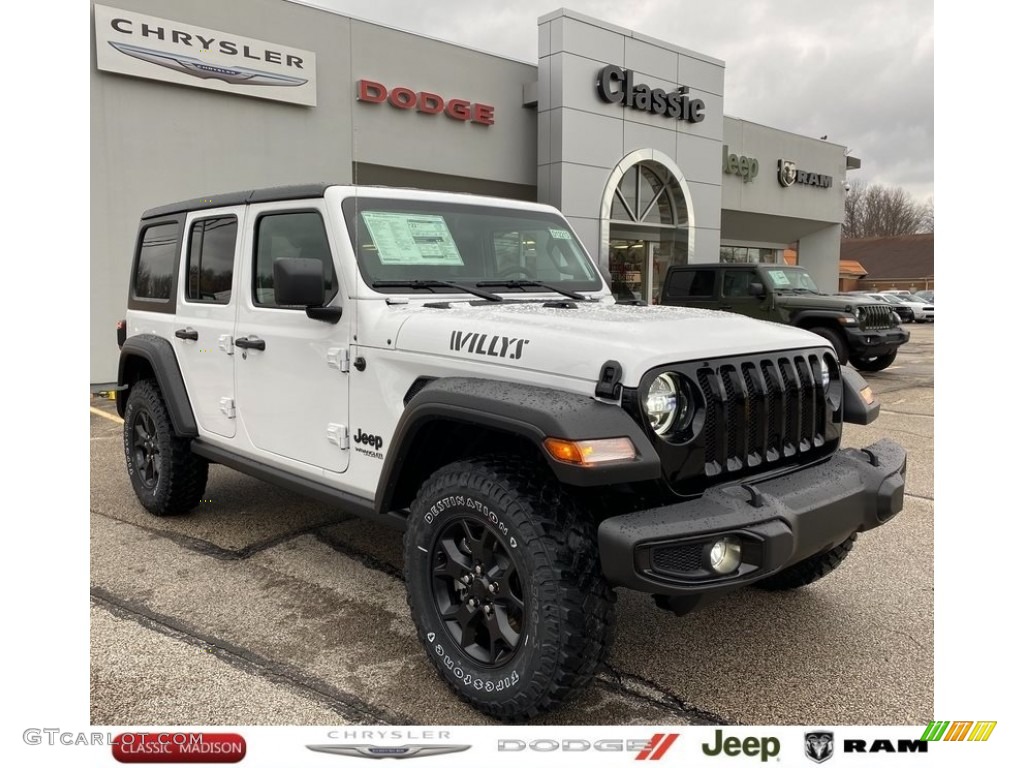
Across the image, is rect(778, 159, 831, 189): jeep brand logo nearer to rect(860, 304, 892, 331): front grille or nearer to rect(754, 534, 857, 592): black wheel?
rect(860, 304, 892, 331): front grille

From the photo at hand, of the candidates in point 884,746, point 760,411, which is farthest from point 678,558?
point 884,746

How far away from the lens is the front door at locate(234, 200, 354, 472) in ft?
11.6

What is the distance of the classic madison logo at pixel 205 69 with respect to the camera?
33.2 ft

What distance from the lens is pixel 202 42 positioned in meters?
10.6

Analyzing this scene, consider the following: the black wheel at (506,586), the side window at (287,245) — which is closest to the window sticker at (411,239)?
the side window at (287,245)

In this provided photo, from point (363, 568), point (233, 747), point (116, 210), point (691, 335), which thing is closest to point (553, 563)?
point (691, 335)

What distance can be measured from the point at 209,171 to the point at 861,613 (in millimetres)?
10238

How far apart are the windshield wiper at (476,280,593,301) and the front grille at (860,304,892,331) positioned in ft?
29.2

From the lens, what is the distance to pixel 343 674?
300 centimetres

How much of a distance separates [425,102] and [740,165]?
10736 millimetres

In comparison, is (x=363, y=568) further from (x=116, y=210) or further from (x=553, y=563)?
(x=116, y=210)

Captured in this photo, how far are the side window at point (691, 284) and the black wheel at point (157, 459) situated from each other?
9.32 m

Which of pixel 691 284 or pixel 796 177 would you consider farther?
pixel 796 177

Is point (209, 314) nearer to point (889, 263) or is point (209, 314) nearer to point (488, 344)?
point (488, 344)
